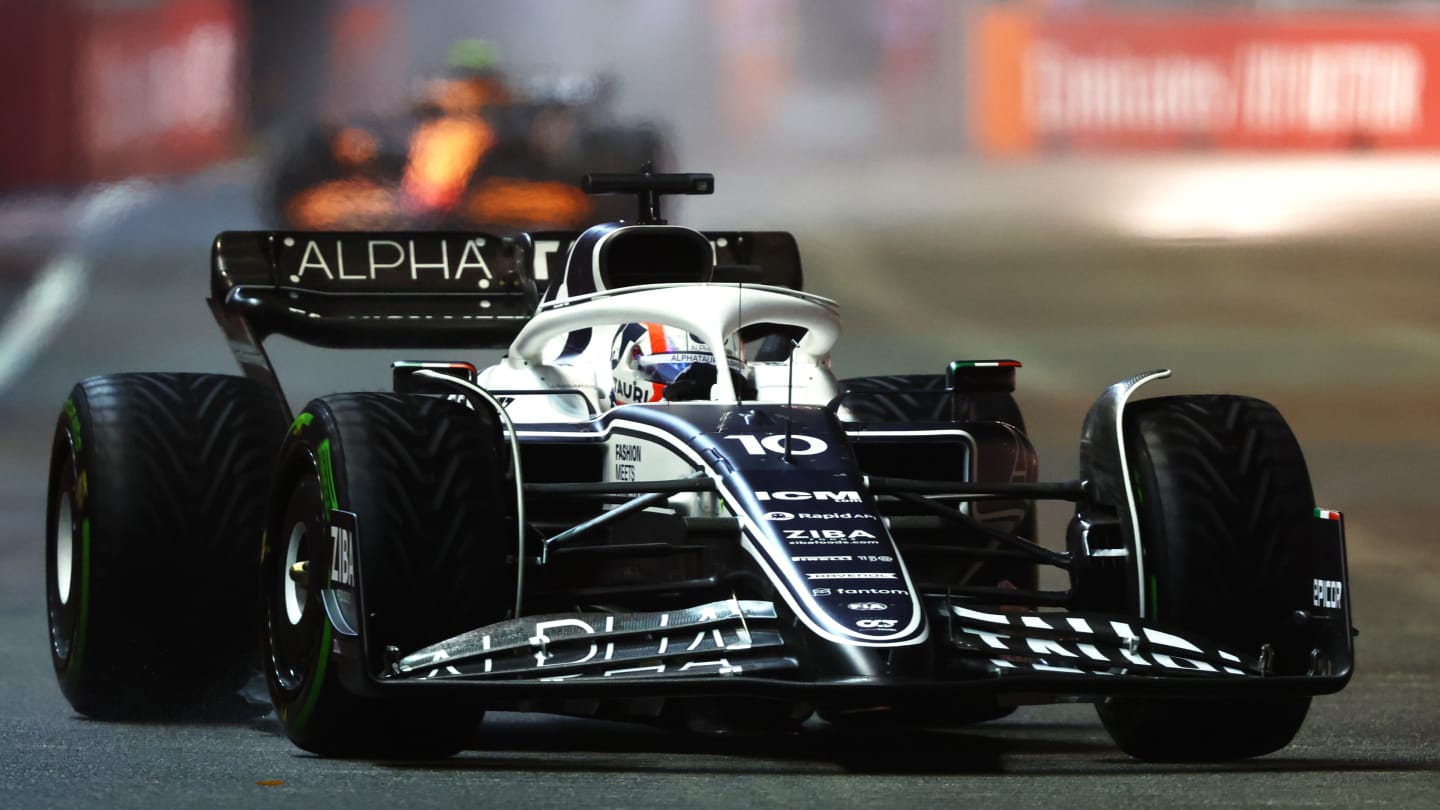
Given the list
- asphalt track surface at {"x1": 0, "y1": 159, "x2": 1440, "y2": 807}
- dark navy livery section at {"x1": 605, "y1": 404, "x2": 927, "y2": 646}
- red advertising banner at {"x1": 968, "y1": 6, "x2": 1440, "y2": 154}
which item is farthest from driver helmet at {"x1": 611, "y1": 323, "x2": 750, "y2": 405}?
red advertising banner at {"x1": 968, "y1": 6, "x2": 1440, "y2": 154}

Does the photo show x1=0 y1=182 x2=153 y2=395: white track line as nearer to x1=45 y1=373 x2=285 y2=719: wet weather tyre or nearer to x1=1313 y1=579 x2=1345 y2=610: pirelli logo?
x1=45 y1=373 x2=285 y2=719: wet weather tyre

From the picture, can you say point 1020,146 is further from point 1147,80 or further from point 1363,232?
point 1363,232

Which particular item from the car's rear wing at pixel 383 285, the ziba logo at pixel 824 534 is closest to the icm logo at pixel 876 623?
the ziba logo at pixel 824 534

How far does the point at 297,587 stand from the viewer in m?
8.67

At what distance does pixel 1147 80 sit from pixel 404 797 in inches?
1210

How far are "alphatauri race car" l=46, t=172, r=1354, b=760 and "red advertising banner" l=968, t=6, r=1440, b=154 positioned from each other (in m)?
26.6

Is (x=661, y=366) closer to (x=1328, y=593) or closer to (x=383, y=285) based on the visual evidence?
(x=1328, y=593)

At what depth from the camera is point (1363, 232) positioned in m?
34.1

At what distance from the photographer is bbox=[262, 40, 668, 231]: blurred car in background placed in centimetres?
2539

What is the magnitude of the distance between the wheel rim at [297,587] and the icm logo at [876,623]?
5.33 ft

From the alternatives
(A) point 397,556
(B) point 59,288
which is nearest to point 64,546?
(A) point 397,556

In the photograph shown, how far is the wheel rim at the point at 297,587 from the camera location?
827 cm

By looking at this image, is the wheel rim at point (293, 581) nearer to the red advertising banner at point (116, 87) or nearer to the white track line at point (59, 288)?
the white track line at point (59, 288)

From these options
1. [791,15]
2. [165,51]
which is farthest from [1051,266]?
[165,51]
